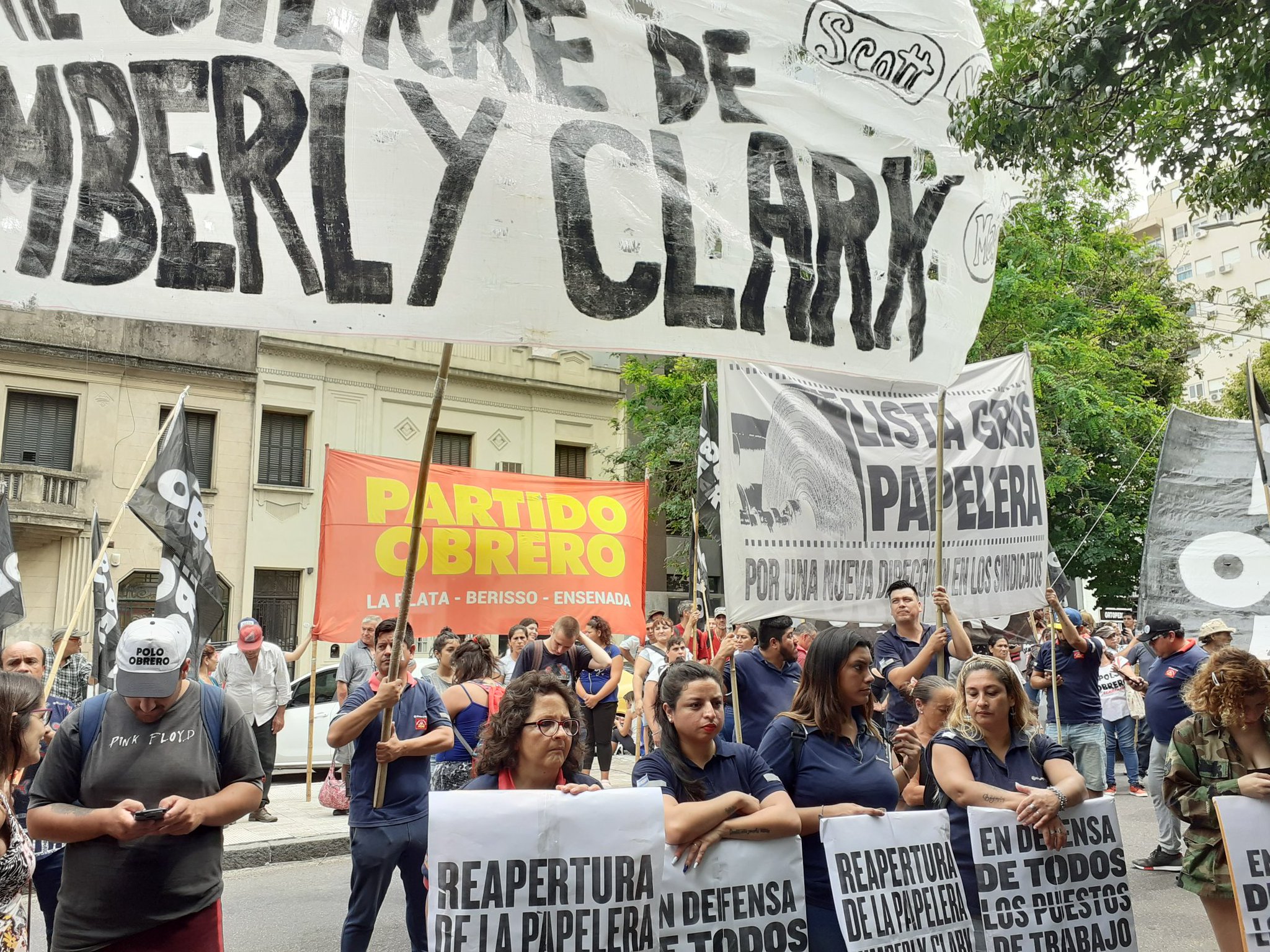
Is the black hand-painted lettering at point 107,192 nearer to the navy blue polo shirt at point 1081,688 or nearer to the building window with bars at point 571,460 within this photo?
the navy blue polo shirt at point 1081,688

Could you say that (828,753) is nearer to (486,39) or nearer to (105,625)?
(486,39)

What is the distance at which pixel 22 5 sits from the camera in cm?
328

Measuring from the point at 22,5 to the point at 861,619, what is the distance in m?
4.77

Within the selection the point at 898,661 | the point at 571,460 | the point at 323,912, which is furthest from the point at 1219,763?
the point at 571,460

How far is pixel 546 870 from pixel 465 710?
330 centimetres

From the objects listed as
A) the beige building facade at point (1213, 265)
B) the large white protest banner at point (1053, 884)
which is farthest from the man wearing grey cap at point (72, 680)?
the beige building facade at point (1213, 265)

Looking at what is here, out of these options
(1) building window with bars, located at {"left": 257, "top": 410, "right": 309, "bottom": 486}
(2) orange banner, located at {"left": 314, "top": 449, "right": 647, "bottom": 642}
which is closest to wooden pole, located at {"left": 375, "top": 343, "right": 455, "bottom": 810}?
(2) orange banner, located at {"left": 314, "top": 449, "right": 647, "bottom": 642}

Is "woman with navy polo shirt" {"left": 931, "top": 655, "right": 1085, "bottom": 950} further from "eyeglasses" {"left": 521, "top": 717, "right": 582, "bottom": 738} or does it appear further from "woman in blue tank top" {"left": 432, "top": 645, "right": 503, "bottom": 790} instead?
"woman in blue tank top" {"left": 432, "top": 645, "right": 503, "bottom": 790}

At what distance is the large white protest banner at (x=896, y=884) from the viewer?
3.91 m

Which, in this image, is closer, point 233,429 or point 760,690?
point 760,690

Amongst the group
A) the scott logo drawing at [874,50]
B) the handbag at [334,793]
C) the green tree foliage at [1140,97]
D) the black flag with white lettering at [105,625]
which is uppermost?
the green tree foliage at [1140,97]

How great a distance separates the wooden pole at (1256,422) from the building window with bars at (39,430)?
22756 mm

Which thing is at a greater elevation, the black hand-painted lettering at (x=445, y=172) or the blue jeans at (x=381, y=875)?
the black hand-painted lettering at (x=445, y=172)

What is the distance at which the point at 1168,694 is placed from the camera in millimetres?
8297
